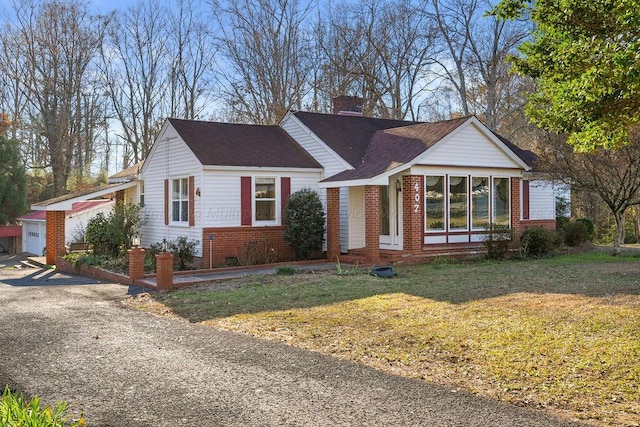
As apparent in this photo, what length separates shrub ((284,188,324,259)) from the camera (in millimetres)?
18625

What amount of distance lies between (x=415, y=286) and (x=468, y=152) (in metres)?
7.44

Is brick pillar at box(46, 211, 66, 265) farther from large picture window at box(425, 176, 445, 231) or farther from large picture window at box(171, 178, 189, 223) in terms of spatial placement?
large picture window at box(425, 176, 445, 231)

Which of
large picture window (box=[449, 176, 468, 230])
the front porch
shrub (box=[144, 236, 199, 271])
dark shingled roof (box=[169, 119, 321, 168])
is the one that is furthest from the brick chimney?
shrub (box=[144, 236, 199, 271])

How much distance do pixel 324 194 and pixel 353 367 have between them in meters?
13.4

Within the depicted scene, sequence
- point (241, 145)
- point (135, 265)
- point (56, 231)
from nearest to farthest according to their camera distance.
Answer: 1. point (135, 265)
2. point (241, 145)
3. point (56, 231)

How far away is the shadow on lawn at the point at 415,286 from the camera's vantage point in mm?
11273

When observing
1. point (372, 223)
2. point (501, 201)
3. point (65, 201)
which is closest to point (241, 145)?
point (372, 223)

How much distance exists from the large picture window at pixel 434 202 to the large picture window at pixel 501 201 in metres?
2.21

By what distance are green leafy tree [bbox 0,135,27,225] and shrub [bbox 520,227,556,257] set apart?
92.0 feet

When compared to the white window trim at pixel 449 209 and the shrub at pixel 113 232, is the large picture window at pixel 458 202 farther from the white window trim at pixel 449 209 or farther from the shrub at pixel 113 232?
the shrub at pixel 113 232

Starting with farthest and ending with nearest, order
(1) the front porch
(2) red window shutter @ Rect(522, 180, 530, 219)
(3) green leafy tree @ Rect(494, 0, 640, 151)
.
Result: 1. (2) red window shutter @ Rect(522, 180, 530, 219)
2. (1) the front porch
3. (3) green leafy tree @ Rect(494, 0, 640, 151)

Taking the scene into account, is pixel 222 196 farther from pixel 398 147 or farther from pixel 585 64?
pixel 585 64

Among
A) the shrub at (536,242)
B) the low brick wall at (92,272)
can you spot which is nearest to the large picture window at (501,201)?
the shrub at (536,242)

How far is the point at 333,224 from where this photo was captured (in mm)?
18672
